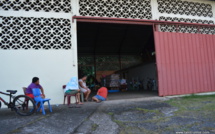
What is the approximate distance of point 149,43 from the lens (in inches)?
579

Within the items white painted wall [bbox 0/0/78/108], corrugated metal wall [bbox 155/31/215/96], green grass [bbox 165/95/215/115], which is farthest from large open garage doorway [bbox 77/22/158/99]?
green grass [bbox 165/95/215/115]

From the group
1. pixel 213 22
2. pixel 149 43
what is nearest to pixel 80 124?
pixel 213 22

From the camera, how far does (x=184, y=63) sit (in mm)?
7602

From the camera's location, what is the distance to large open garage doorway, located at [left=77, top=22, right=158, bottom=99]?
501 inches

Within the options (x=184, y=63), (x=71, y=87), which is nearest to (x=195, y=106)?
(x=184, y=63)

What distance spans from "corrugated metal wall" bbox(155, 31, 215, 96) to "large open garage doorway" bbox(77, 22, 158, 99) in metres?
4.19

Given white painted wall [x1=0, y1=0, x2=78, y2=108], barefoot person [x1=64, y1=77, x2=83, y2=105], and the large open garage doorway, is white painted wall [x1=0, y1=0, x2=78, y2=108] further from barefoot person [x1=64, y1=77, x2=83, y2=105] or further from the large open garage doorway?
the large open garage doorway

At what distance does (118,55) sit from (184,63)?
29.9 feet

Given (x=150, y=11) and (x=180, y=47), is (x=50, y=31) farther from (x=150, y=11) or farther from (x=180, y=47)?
(x=180, y=47)

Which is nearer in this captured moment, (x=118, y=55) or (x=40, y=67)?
(x=40, y=67)

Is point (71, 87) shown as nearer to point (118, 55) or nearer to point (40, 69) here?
point (40, 69)

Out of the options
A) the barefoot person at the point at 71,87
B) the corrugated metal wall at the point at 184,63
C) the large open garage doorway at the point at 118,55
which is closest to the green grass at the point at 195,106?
the corrugated metal wall at the point at 184,63

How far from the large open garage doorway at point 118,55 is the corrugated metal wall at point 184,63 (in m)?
4.19

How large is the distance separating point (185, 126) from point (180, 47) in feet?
17.5
